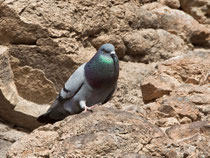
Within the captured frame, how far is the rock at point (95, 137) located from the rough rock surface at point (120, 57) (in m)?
0.01

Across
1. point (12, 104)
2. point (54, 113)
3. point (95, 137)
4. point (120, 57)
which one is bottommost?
point (12, 104)

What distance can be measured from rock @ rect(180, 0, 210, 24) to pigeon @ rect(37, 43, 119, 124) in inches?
118

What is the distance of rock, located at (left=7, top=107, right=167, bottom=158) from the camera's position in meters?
2.63

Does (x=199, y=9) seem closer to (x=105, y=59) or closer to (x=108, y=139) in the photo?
(x=105, y=59)

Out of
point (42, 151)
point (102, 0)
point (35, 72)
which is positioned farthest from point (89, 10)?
point (42, 151)

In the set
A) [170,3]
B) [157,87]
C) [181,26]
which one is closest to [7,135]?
[157,87]

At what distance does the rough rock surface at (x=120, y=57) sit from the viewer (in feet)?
10.2

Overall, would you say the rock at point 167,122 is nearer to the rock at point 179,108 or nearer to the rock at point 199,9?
the rock at point 179,108

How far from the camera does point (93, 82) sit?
3.52 meters

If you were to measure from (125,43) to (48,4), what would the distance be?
1.12 m

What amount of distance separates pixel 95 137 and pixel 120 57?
258 centimetres

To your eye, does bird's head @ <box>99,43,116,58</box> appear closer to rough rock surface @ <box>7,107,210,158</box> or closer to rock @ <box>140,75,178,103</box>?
rough rock surface @ <box>7,107,210,158</box>

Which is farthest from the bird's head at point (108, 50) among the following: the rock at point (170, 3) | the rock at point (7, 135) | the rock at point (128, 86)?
the rock at point (170, 3)

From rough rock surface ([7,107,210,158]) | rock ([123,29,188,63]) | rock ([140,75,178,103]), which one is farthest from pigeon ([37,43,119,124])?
rock ([123,29,188,63])
